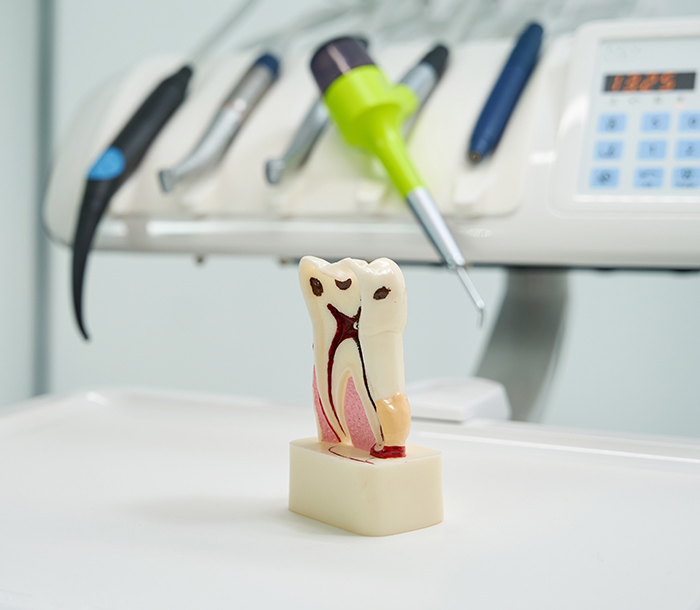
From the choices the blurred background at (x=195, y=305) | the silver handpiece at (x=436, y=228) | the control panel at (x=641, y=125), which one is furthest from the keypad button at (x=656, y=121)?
the blurred background at (x=195, y=305)

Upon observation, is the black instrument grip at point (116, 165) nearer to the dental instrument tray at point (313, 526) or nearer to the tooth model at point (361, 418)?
the dental instrument tray at point (313, 526)

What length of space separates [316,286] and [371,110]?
19 centimetres

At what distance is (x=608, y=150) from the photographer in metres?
0.39

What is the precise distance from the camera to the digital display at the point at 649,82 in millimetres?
398

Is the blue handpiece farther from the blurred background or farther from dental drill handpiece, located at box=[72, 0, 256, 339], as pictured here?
the blurred background

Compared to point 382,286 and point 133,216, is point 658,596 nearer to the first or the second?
point 382,286

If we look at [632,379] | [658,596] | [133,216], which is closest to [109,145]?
[133,216]

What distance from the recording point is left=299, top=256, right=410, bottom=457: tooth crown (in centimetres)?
23

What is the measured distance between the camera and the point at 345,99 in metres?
0.40

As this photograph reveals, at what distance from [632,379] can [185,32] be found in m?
0.77

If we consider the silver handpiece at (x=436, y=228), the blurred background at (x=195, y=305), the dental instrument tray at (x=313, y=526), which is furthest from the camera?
the blurred background at (x=195, y=305)

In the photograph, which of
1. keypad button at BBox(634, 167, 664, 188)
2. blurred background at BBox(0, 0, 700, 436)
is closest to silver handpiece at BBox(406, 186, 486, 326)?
keypad button at BBox(634, 167, 664, 188)

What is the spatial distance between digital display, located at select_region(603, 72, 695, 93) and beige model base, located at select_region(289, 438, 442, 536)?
275 mm

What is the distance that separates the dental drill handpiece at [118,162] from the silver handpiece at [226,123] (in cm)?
4
